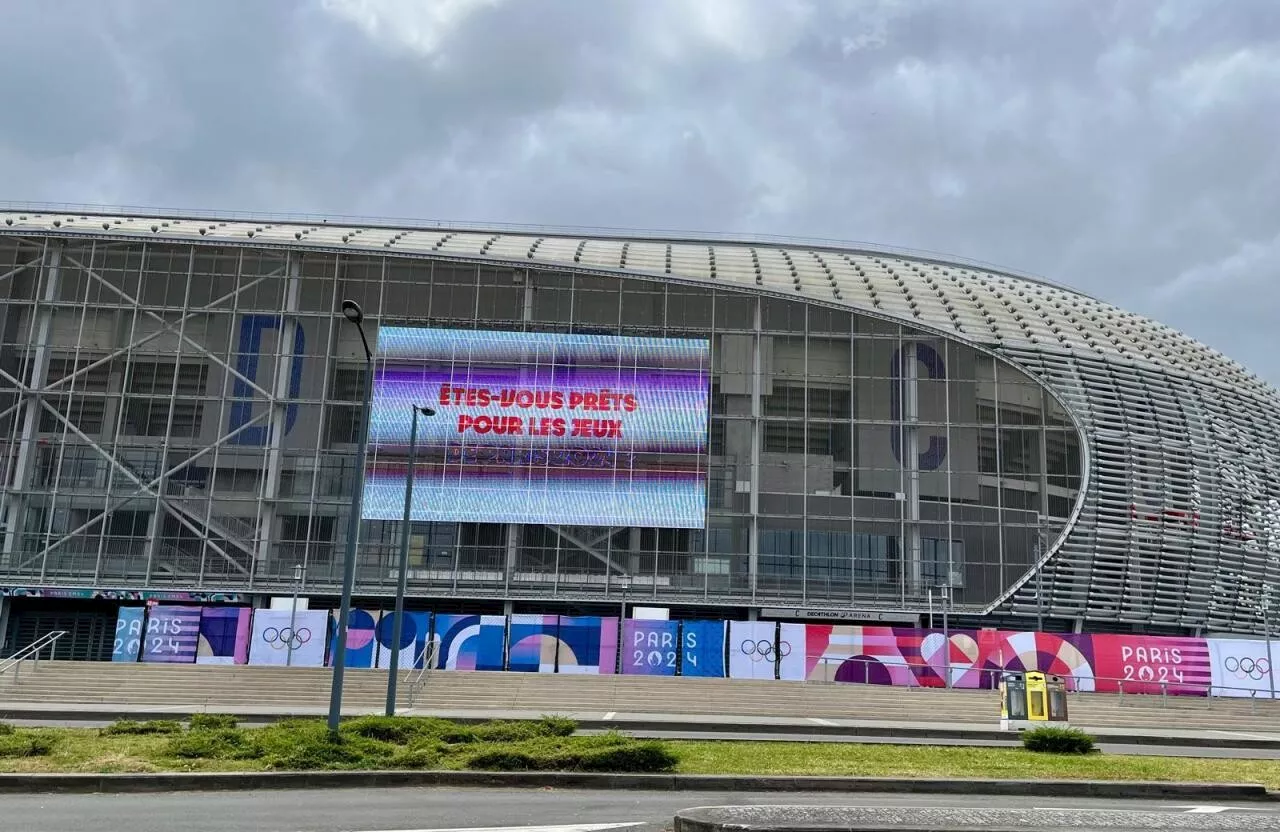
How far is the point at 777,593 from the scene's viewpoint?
174ft

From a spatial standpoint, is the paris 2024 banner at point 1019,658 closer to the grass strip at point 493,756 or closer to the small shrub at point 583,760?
the grass strip at point 493,756

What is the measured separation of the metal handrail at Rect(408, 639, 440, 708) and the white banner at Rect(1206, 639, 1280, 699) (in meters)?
28.4

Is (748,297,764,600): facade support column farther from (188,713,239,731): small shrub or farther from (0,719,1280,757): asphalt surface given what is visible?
(188,713,239,731): small shrub

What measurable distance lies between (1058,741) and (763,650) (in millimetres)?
21575

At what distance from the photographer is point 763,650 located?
42719 millimetres

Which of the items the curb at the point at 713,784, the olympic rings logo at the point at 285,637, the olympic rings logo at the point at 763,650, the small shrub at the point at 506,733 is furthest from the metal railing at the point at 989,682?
the curb at the point at 713,784

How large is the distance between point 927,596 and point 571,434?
1837cm

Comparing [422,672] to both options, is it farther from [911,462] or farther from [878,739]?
[911,462]

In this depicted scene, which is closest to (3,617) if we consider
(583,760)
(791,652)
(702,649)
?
(702,649)

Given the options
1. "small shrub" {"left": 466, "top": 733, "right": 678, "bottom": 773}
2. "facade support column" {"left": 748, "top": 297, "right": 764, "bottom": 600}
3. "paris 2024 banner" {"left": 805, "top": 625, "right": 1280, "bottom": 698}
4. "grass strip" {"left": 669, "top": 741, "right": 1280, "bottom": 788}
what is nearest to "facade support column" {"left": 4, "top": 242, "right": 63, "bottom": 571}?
"facade support column" {"left": 748, "top": 297, "right": 764, "bottom": 600}

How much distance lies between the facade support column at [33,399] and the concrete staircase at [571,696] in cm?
1724

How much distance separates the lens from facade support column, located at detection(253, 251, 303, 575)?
53469 mm

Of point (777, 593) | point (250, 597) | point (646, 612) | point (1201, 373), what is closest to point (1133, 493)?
point (1201, 373)

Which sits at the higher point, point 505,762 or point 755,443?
point 755,443
